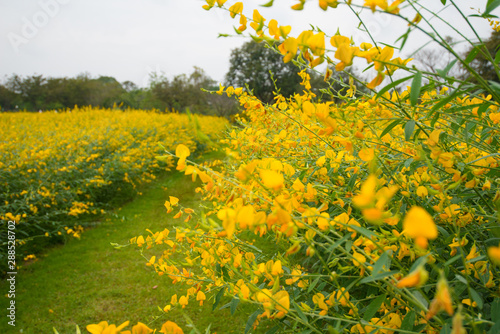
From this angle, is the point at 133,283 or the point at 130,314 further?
the point at 133,283

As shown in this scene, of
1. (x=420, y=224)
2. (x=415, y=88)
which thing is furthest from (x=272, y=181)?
(x=415, y=88)

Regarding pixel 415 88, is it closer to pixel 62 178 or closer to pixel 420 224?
pixel 420 224

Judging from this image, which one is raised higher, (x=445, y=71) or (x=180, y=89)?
(x=180, y=89)

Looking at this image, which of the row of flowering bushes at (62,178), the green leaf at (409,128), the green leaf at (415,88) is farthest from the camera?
the row of flowering bushes at (62,178)

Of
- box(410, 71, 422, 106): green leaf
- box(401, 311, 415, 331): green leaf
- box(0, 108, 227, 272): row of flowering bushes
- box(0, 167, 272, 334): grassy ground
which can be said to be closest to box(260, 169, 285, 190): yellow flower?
box(410, 71, 422, 106): green leaf

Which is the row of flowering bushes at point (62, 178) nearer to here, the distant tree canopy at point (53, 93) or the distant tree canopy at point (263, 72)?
the distant tree canopy at point (263, 72)

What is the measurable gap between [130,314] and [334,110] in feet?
8.74

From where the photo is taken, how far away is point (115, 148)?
6.80 metres

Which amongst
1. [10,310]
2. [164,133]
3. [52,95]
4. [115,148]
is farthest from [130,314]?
[52,95]

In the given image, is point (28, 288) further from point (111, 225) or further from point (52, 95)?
point (52, 95)

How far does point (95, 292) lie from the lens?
3164 mm

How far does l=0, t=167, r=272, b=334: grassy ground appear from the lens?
266 cm

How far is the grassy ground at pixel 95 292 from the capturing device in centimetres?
266

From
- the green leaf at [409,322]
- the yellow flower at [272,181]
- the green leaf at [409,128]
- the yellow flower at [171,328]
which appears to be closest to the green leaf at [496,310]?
the green leaf at [409,322]
